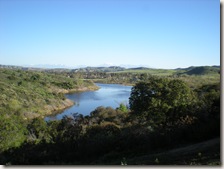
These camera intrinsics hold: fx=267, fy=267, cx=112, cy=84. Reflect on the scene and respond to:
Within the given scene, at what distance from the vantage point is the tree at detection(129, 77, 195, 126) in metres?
13.9

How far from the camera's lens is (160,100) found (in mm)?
14078

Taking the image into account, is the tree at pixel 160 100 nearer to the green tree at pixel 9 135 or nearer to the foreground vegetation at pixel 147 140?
the foreground vegetation at pixel 147 140

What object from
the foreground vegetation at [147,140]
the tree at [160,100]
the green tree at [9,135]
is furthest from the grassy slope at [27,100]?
the tree at [160,100]

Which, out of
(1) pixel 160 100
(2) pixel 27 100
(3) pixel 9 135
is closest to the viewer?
(3) pixel 9 135

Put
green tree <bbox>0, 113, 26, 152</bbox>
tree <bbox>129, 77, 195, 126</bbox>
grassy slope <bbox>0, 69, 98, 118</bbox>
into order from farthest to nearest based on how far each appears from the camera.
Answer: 1. grassy slope <bbox>0, 69, 98, 118</bbox>
2. tree <bbox>129, 77, 195, 126</bbox>
3. green tree <bbox>0, 113, 26, 152</bbox>

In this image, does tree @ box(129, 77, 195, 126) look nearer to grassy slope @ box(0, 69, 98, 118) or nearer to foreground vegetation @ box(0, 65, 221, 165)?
foreground vegetation @ box(0, 65, 221, 165)

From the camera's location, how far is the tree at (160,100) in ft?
45.6

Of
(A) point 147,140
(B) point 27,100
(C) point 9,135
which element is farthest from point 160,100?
(B) point 27,100

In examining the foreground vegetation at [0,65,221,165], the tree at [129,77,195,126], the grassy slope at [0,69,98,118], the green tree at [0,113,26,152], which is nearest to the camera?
the foreground vegetation at [0,65,221,165]

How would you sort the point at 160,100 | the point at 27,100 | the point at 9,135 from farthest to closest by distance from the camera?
the point at 27,100 → the point at 160,100 → the point at 9,135

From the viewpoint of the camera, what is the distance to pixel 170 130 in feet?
30.9

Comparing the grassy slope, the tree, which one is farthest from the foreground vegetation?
the grassy slope

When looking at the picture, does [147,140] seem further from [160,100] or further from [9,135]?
[9,135]

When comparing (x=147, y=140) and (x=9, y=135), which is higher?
(x=147, y=140)
